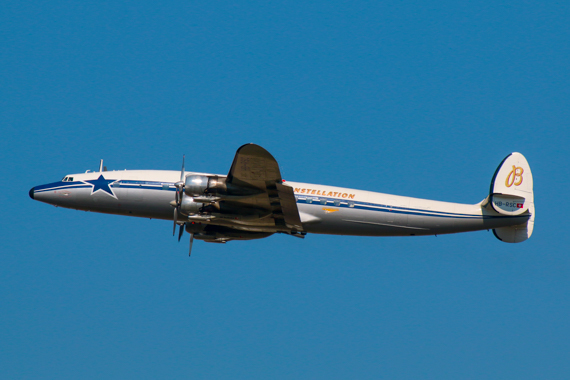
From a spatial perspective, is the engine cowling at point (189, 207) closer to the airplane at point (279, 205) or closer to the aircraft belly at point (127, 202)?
the airplane at point (279, 205)

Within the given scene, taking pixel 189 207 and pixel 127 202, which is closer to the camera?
pixel 189 207

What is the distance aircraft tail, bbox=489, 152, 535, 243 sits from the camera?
95.9 ft

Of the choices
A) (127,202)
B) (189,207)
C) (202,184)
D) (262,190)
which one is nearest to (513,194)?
(262,190)

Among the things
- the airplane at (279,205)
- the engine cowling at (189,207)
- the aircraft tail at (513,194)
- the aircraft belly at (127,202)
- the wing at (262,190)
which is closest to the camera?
the wing at (262,190)

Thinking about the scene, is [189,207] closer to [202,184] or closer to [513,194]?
[202,184]

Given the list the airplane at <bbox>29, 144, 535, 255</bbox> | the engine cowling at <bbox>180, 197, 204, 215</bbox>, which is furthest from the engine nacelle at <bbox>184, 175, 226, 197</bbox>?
the engine cowling at <bbox>180, 197, 204, 215</bbox>

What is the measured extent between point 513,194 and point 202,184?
622 inches

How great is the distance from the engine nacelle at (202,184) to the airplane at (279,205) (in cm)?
4

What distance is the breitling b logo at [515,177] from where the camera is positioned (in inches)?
1181

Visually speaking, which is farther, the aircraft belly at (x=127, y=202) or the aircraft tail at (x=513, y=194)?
the aircraft tail at (x=513, y=194)

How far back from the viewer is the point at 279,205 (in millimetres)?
26922

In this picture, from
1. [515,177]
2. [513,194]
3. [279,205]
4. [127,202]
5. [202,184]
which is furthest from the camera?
[515,177]

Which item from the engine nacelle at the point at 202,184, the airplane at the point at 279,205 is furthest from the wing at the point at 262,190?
the engine nacelle at the point at 202,184

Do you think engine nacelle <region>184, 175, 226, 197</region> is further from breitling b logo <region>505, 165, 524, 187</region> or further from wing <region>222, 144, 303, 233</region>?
breitling b logo <region>505, 165, 524, 187</region>
